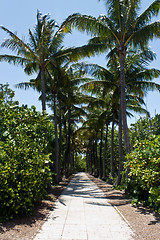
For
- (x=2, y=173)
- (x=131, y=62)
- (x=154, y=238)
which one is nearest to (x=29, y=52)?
(x=131, y=62)

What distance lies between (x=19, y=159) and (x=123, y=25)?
9012 mm

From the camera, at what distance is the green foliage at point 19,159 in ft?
19.2

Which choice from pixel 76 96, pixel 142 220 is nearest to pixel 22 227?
pixel 142 220

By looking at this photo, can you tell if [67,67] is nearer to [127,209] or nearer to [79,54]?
[79,54]

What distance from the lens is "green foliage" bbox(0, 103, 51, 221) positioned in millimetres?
5859

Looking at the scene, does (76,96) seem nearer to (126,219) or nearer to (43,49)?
(43,49)

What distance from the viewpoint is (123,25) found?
11.8 metres

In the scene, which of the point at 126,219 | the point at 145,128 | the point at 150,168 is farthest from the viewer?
the point at 145,128

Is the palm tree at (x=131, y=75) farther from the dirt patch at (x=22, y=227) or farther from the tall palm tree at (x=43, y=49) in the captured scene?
the dirt patch at (x=22, y=227)

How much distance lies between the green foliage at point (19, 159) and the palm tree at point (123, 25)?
5642 millimetres

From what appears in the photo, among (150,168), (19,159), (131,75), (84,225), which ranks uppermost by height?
(131,75)

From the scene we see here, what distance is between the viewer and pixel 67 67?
57.7 ft

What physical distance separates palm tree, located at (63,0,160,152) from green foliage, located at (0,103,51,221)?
564cm

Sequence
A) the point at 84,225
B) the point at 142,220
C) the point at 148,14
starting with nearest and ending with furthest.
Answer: the point at 84,225, the point at 142,220, the point at 148,14
